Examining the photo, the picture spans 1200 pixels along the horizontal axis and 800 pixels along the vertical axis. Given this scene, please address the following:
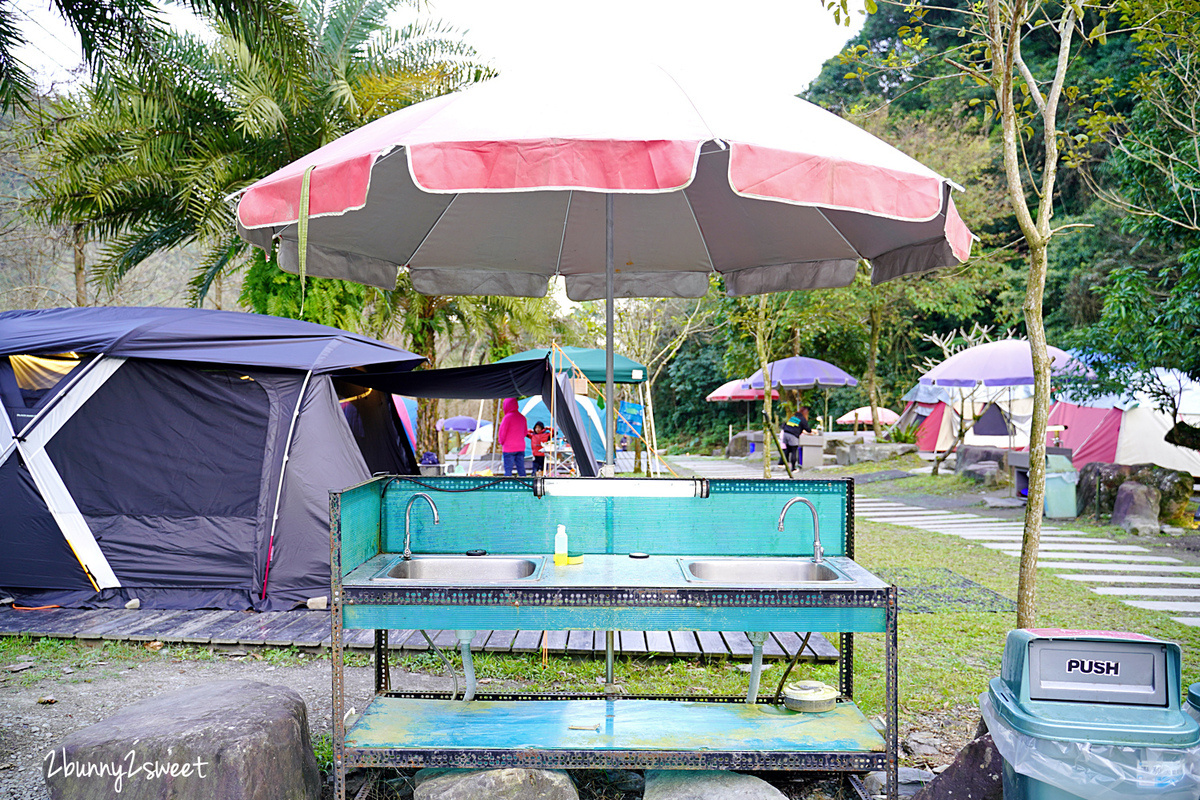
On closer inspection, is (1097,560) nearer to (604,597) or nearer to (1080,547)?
(1080,547)

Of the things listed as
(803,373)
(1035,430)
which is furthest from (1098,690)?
(803,373)

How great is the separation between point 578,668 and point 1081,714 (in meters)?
3.01

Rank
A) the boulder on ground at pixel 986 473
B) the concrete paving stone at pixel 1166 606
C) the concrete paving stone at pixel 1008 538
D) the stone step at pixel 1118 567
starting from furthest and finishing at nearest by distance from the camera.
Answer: the boulder on ground at pixel 986 473
the concrete paving stone at pixel 1008 538
the stone step at pixel 1118 567
the concrete paving stone at pixel 1166 606

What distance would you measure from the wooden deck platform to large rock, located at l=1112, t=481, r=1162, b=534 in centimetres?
676

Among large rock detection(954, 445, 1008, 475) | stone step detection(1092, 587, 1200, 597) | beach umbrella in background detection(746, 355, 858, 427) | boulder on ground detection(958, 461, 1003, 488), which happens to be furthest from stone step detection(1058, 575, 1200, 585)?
beach umbrella in background detection(746, 355, 858, 427)

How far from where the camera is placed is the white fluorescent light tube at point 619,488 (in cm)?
361

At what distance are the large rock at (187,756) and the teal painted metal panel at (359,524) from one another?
0.63 metres

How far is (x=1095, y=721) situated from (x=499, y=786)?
1.96 meters

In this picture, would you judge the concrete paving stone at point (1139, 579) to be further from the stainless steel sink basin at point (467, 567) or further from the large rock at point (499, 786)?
the large rock at point (499, 786)

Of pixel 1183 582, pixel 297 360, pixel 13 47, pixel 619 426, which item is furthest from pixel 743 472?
pixel 13 47

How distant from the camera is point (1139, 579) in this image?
23.5ft

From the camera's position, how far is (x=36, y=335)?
20.8 feet

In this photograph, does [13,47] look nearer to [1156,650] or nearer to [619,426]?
[1156,650]

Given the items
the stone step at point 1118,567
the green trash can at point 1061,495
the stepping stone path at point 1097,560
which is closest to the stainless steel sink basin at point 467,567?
the stepping stone path at point 1097,560
